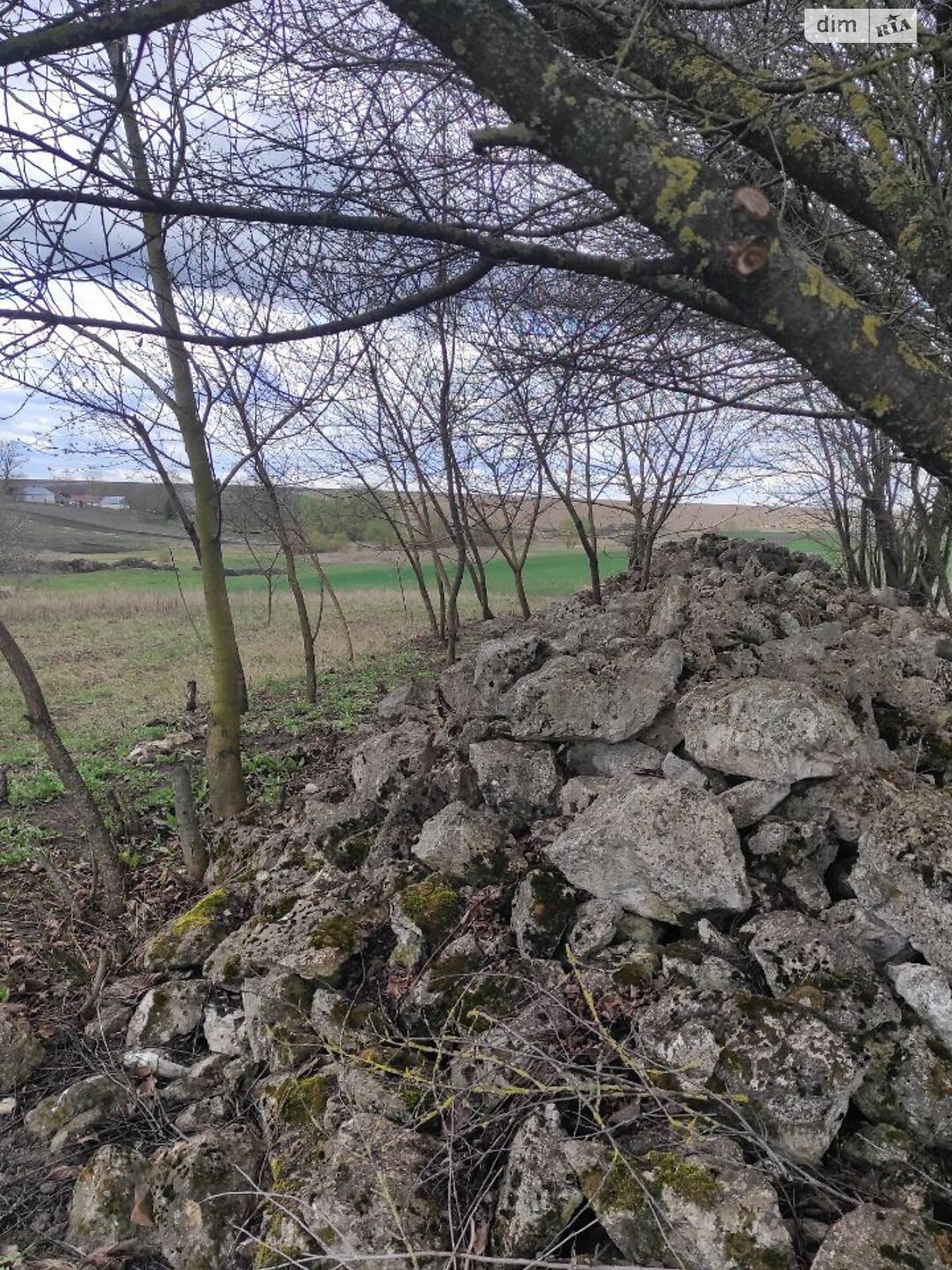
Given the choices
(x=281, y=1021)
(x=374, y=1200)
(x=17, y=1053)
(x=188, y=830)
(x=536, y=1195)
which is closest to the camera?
(x=536, y=1195)

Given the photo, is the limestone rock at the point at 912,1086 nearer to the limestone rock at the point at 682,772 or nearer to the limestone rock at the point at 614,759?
the limestone rock at the point at 682,772

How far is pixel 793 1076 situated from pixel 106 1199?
215cm

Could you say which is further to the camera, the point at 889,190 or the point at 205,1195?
the point at 889,190

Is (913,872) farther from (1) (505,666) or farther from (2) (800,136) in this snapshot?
(2) (800,136)

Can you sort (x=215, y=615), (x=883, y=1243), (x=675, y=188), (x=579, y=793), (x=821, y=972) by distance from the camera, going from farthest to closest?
(x=215, y=615), (x=579, y=793), (x=821, y=972), (x=675, y=188), (x=883, y=1243)

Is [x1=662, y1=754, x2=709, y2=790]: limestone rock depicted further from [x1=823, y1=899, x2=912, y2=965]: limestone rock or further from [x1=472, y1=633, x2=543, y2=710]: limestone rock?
[x1=472, y1=633, x2=543, y2=710]: limestone rock

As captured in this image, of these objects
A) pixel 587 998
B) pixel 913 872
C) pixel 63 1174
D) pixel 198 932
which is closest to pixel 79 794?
pixel 198 932

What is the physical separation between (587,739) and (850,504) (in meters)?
9.90

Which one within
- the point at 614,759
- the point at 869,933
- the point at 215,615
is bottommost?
the point at 869,933

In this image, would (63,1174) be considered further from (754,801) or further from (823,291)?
(823,291)

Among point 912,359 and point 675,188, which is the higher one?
point 675,188

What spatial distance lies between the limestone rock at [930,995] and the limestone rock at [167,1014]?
2651 mm

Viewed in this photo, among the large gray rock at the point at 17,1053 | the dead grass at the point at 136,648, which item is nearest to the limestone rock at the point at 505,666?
the large gray rock at the point at 17,1053

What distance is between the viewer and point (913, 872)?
2.38 meters
